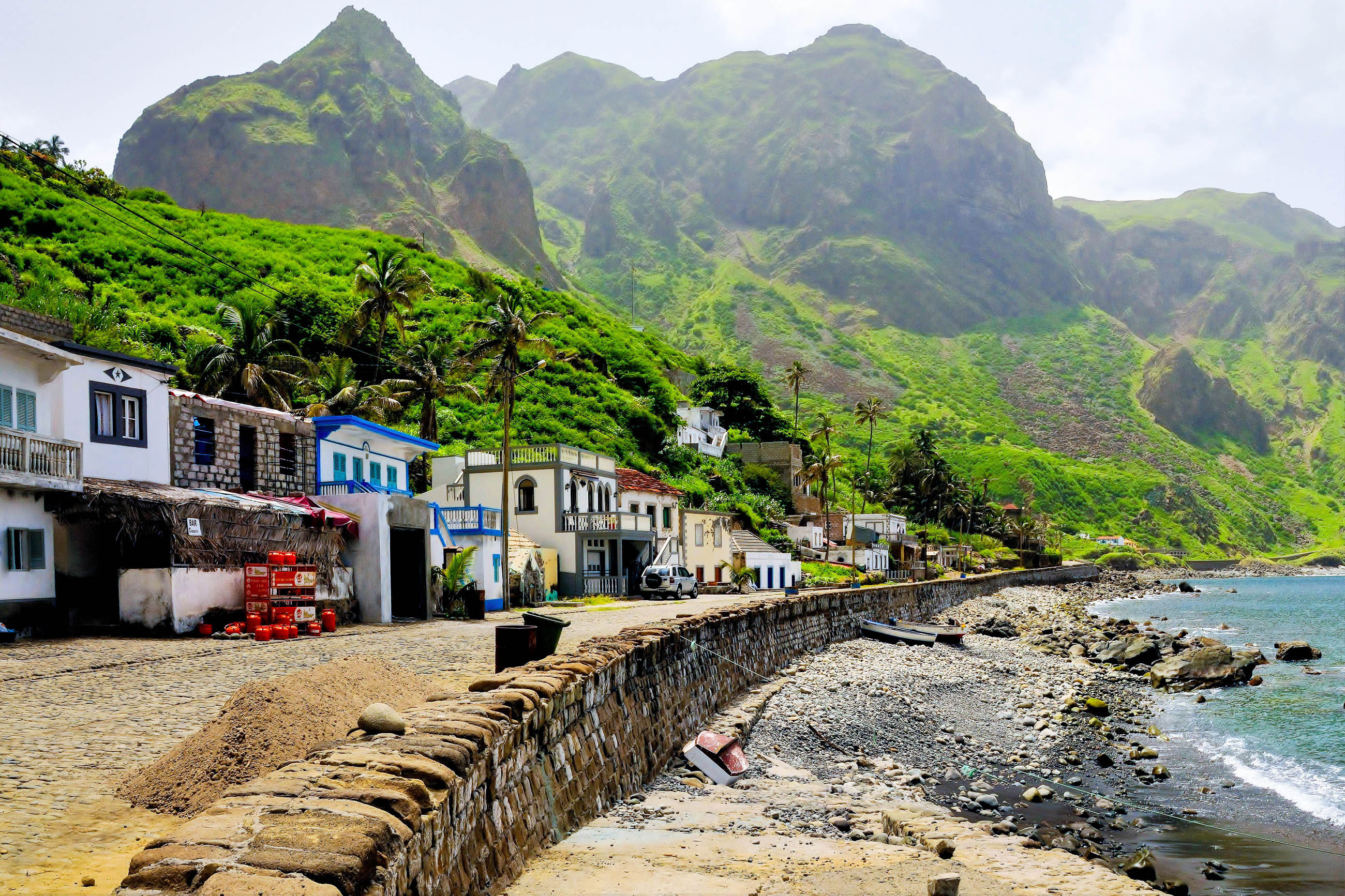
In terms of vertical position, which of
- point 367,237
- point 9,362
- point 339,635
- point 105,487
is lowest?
point 339,635

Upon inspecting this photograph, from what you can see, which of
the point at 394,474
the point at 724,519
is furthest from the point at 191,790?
the point at 724,519

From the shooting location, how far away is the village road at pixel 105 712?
6.07m

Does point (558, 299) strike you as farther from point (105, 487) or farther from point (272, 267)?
point (105, 487)

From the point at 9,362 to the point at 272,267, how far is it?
7140 centimetres

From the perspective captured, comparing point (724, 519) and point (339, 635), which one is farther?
point (724, 519)

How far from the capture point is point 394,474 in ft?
126

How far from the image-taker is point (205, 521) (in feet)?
73.6

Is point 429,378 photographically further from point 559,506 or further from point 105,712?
point 105,712

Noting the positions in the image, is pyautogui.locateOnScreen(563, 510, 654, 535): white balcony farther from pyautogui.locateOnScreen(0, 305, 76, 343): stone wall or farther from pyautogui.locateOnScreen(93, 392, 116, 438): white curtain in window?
pyautogui.locateOnScreen(93, 392, 116, 438): white curtain in window

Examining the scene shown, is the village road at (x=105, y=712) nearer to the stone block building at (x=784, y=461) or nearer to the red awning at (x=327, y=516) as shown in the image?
the red awning at (x=327, y=516)

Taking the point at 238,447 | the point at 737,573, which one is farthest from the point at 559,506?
the point at 238,447

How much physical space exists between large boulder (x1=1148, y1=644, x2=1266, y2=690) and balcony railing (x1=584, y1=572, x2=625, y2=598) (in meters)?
22.9

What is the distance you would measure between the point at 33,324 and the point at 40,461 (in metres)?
11.4

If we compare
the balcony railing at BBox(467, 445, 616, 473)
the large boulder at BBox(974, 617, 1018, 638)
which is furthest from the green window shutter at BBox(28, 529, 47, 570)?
the large boulder at BBox(974, 617, 1018, 638)
